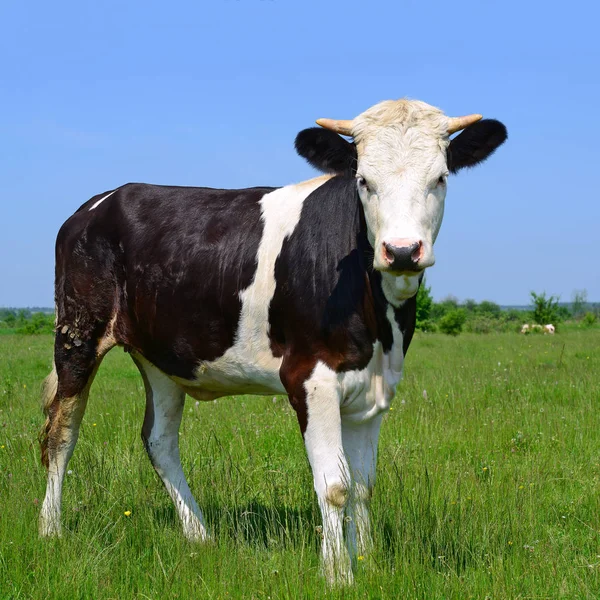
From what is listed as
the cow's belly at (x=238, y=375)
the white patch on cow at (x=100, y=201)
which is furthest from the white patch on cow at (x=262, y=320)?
the white patch on cow at (x=100, y=201)

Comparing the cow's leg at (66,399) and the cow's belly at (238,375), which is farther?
the cow's leg at (66,399)

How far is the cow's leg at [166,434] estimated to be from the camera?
5352 millimetres

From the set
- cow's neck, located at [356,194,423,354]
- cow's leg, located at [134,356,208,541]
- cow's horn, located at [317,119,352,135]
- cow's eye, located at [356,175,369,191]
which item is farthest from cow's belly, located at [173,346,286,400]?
cow's horn, located at [317,119,352,135]

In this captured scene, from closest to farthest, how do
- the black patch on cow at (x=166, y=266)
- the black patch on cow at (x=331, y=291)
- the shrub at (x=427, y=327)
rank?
the black patch on cow at (x=331, y=291) < the black patch on cow at (x=166, y=266) < the shrub at (x=427, y=327)

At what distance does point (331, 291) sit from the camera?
168 inches

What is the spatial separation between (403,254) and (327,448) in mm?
1213

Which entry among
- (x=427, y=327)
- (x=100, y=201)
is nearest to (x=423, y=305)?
(x=427, y=327)

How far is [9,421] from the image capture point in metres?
8.30

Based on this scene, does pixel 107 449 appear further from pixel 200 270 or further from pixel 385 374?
pixel 385 374

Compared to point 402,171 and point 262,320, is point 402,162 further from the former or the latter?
point 262,320

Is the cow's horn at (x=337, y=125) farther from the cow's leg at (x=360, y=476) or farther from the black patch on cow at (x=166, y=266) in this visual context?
the cow's leg at (x=360, y=476)

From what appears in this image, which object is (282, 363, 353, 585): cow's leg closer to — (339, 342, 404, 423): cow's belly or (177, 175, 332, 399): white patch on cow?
(339, 342, 404, 423): cow's belly

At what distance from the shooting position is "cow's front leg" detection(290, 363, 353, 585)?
4086 millimetres

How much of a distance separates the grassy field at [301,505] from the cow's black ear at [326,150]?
186 cm
